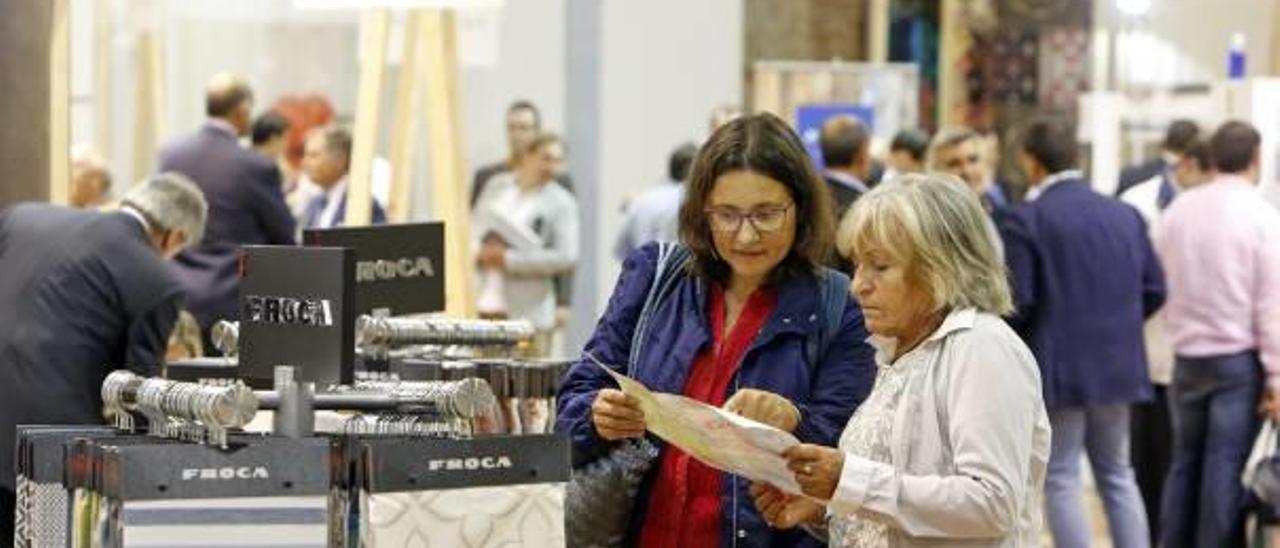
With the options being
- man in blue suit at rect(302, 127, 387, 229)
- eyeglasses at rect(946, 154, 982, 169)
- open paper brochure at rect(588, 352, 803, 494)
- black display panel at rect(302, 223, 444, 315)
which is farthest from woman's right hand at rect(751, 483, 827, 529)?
man in blue suit at rect(302, 127, 387, 229)

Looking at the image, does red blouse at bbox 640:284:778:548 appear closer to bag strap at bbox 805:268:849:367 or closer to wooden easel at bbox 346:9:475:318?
bag strap at bbox 805:268:849:367

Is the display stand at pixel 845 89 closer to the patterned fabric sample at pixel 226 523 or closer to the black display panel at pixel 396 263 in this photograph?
the black display panel at pixel 396 263

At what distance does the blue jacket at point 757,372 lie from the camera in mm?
4148

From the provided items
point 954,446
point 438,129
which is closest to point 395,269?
point 954,446

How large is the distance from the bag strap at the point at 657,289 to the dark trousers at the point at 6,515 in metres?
2.19

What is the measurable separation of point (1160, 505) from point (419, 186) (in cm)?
373

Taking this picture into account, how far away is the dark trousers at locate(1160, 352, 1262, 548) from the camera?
8656 mm

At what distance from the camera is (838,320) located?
4230mm

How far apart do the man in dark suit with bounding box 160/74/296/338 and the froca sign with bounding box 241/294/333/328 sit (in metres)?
5.02

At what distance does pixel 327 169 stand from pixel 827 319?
606cm

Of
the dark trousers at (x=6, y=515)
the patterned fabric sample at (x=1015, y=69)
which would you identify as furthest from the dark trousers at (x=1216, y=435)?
the patterned fabric sample at (x=1015, y=69)

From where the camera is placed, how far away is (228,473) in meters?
3.42

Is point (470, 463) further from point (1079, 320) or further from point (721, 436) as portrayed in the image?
point (1079, 320)

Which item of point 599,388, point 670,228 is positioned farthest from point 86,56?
point 599,388
